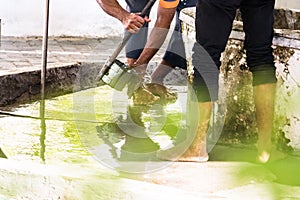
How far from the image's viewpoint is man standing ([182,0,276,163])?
12.0 feet

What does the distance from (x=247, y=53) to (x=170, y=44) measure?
2141mm

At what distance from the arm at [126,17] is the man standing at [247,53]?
1.75 feet

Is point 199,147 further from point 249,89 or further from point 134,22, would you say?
point 134,22

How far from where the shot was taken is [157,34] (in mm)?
5723

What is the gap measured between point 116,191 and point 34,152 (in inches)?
49.9

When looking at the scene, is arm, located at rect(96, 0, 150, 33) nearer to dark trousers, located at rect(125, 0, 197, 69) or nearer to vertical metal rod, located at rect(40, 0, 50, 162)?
vertical metal rod, located at rect(40, 0, 50, 162)

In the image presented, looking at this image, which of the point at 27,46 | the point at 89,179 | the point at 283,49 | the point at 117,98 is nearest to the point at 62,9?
the point at 27,46

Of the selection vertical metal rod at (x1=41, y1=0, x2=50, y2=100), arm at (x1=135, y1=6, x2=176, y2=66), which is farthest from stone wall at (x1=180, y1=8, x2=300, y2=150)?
vertical metal rod at (x1=41, y1=0, x2=50, y2=100)

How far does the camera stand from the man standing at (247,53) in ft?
12.0

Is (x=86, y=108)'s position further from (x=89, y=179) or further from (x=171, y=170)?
(x=89, y=179)

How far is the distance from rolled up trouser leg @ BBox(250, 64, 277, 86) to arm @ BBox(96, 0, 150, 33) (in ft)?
2.61

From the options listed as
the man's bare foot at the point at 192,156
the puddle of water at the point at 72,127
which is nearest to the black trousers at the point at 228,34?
the man's bare foot at the point at 192,156

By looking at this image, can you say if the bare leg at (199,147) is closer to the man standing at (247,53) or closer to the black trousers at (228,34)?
the man standing at (247,53)

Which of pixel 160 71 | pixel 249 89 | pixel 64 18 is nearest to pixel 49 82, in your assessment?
pixel 160 71
